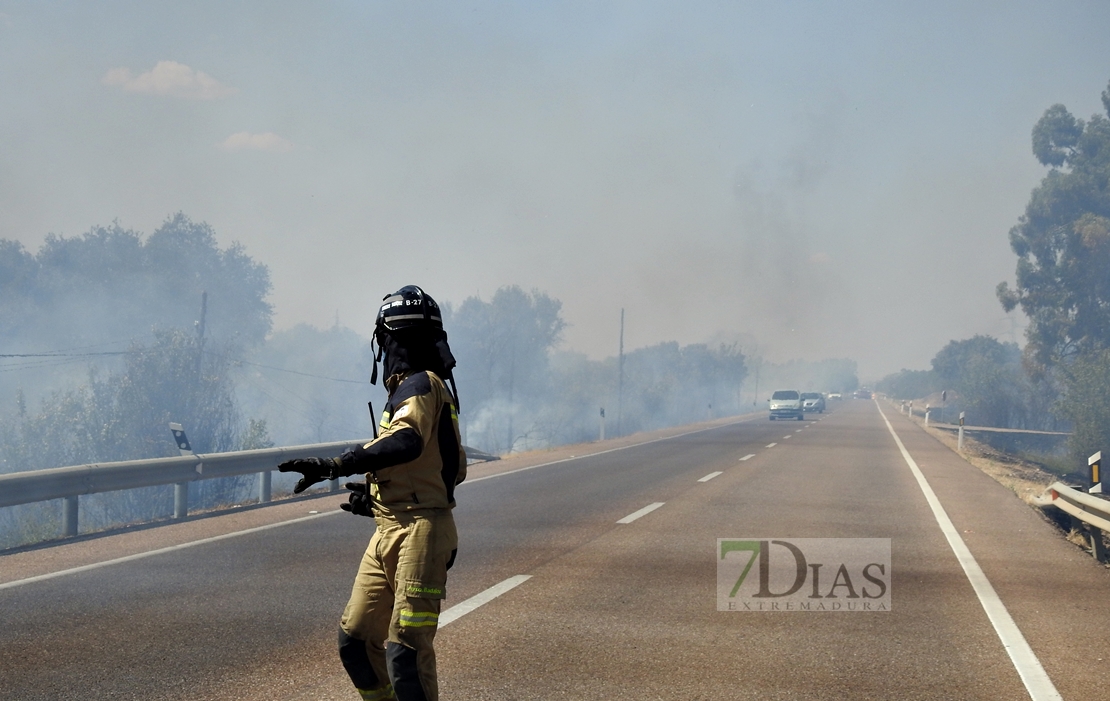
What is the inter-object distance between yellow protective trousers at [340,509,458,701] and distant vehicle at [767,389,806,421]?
50.9 m

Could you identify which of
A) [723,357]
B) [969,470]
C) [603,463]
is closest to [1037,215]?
[969,470]

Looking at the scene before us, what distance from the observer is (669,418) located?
98.9 m

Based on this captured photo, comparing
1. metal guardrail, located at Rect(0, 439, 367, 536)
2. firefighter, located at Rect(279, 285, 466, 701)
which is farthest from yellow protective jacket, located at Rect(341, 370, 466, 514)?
metal guardrail, located at Rect(0, 439, 367, 536)

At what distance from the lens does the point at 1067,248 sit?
181 feet

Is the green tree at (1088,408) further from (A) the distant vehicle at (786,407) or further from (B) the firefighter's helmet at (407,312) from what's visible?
(B) the firefighter's helmet at (407,312)

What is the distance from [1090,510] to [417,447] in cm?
1025

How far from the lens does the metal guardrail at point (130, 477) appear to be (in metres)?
10.0

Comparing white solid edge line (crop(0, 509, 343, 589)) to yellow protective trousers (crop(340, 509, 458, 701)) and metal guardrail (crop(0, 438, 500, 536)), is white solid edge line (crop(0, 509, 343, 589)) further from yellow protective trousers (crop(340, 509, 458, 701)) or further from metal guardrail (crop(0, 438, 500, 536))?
yellow protective trousers (crop(340, 509, 458, 701))

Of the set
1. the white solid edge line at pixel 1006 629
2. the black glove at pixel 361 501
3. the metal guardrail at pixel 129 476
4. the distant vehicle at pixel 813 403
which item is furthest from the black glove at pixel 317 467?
the distant vehicle at pixel 813 403

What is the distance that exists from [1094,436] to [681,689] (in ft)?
144

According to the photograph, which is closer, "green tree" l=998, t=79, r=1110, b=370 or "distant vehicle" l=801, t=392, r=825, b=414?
"green tree" l=998, t=79, r=1110, b=370

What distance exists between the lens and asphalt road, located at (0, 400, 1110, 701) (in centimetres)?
495

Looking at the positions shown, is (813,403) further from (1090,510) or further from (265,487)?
(265,487)

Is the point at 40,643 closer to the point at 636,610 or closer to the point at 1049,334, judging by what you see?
the point at 636,610
